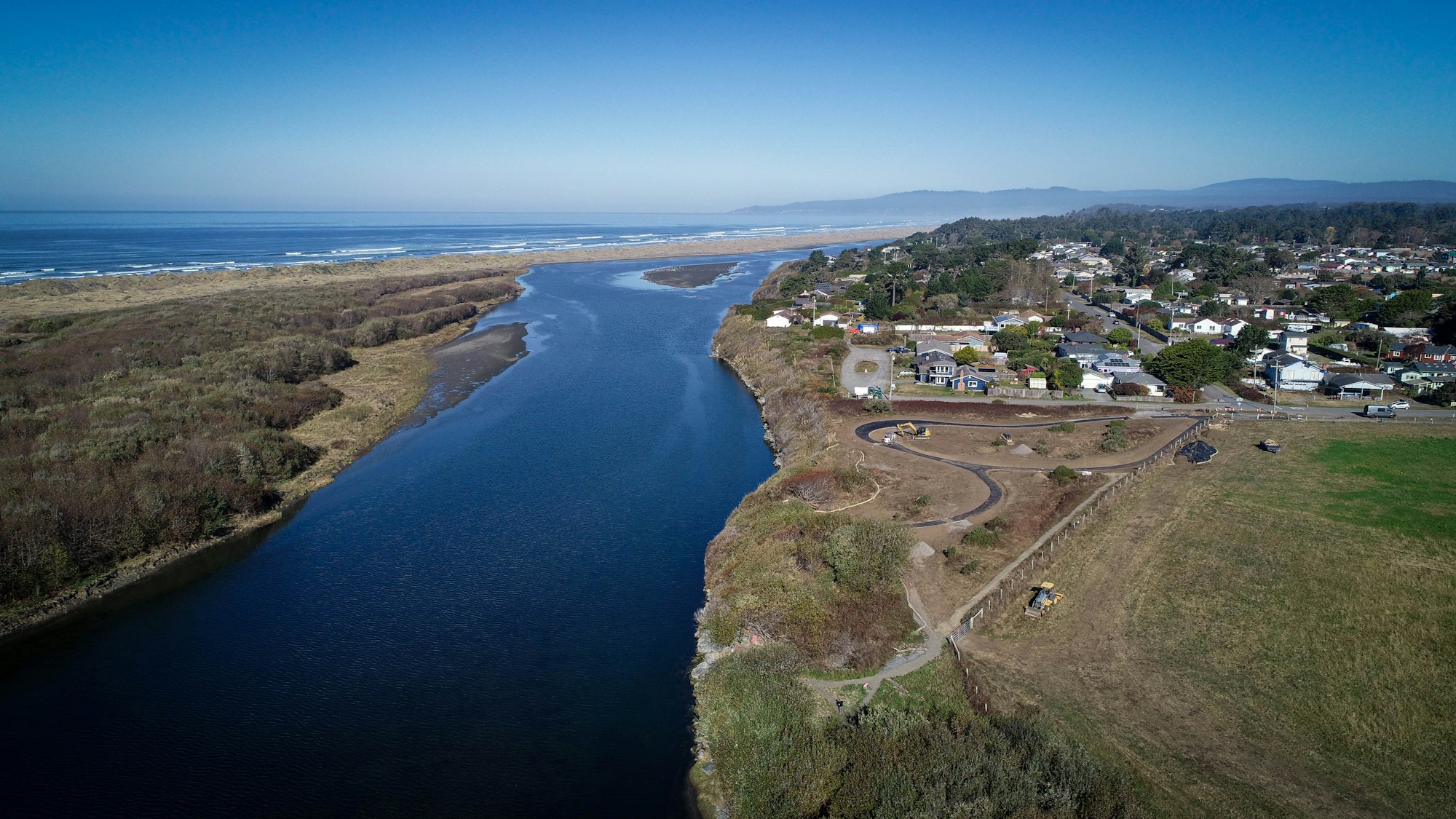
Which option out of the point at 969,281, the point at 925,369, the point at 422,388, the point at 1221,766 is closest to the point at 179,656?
the point at 1221,766

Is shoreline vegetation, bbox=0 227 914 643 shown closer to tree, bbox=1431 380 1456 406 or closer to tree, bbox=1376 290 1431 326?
tree, bbox=1431 380 1456 406

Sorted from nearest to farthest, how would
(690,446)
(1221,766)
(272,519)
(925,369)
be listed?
1. (1221,766)
2. (272,519)
3. (690,446)
4. (925,369)

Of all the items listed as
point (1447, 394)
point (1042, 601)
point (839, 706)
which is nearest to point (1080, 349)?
point (1447, 394)

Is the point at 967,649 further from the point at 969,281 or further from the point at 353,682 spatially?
the point at 969,281

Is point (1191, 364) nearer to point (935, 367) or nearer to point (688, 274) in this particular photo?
point (935, 367)

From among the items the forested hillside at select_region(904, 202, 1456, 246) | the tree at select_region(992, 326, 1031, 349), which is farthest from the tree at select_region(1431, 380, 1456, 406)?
the forested hillside at select_region(904, 202, 1456, 246)

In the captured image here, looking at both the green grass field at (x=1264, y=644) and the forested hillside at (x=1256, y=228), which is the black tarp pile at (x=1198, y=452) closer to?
the green grass field at (x=1264, y=644)

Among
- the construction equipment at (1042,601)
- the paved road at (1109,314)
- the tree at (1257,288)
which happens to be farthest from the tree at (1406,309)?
the construction equipment at (1042,601)
